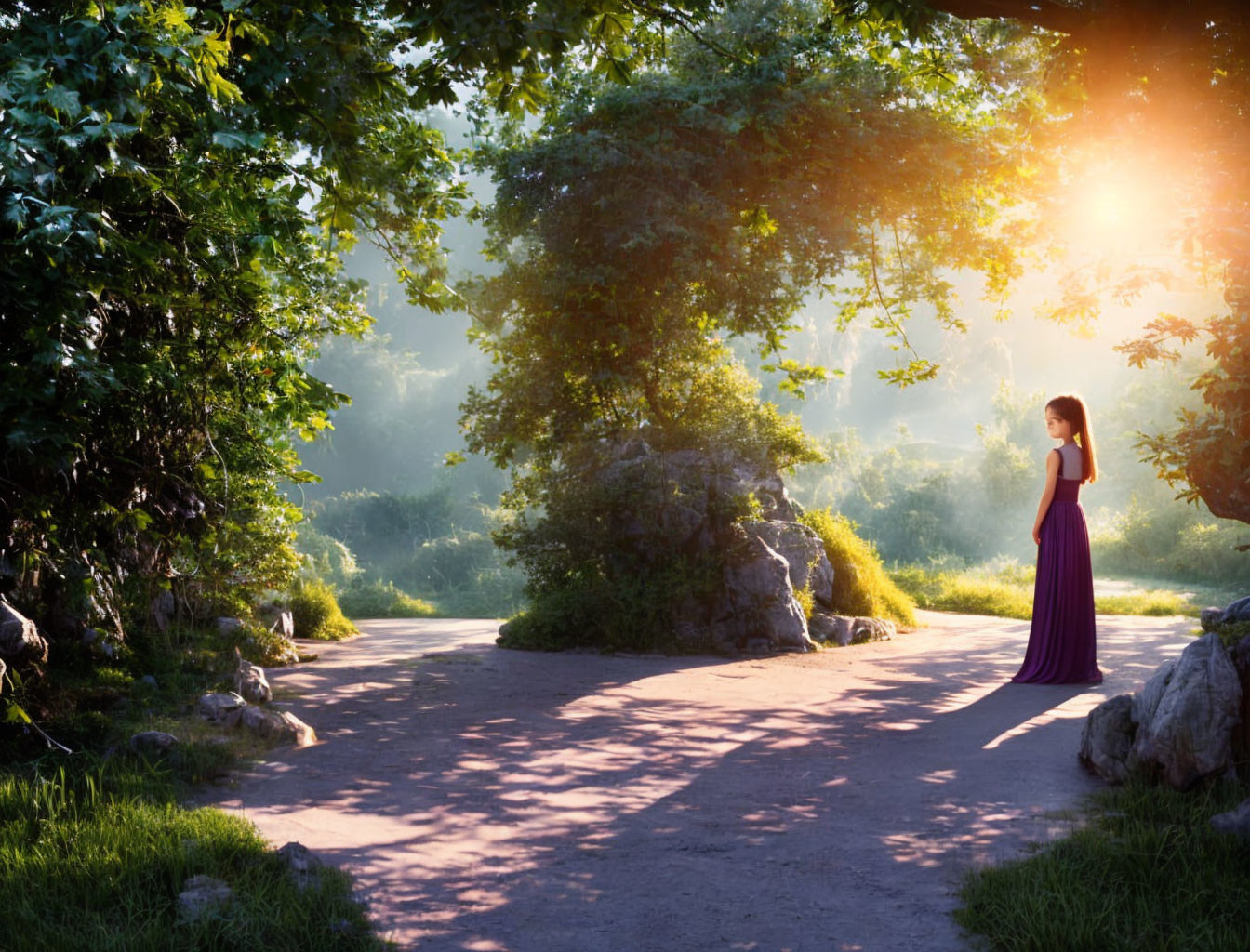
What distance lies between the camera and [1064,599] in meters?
9.20

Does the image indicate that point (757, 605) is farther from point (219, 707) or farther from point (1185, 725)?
point (1185, 725)

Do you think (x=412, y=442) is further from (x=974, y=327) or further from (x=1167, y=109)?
(x=1167, y=109)

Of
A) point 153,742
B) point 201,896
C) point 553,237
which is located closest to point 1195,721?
point 201,896

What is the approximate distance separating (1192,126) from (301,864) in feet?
20.8

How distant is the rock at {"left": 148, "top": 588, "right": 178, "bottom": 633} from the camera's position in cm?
956

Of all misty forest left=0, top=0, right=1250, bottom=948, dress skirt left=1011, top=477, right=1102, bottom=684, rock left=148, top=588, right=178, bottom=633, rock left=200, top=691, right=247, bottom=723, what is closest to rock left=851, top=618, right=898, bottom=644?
misty forest left=0, top=0, right=1250, bottom=948

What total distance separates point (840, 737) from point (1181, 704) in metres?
2.54

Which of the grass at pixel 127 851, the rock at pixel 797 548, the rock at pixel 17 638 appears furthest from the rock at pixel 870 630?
the rock at pixel 17 638

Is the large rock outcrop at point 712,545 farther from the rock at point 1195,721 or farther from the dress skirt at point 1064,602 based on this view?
the rock at point 1195,721

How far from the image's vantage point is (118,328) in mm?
6867

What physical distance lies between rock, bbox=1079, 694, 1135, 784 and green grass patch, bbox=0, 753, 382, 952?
4.18 meters

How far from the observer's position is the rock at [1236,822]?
14.6ft

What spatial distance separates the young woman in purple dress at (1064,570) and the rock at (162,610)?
8.04 meters

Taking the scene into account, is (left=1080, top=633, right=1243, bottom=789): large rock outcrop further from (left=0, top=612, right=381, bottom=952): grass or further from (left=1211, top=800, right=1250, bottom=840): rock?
(left=0, top=612, right=381, bottom=952): grass
